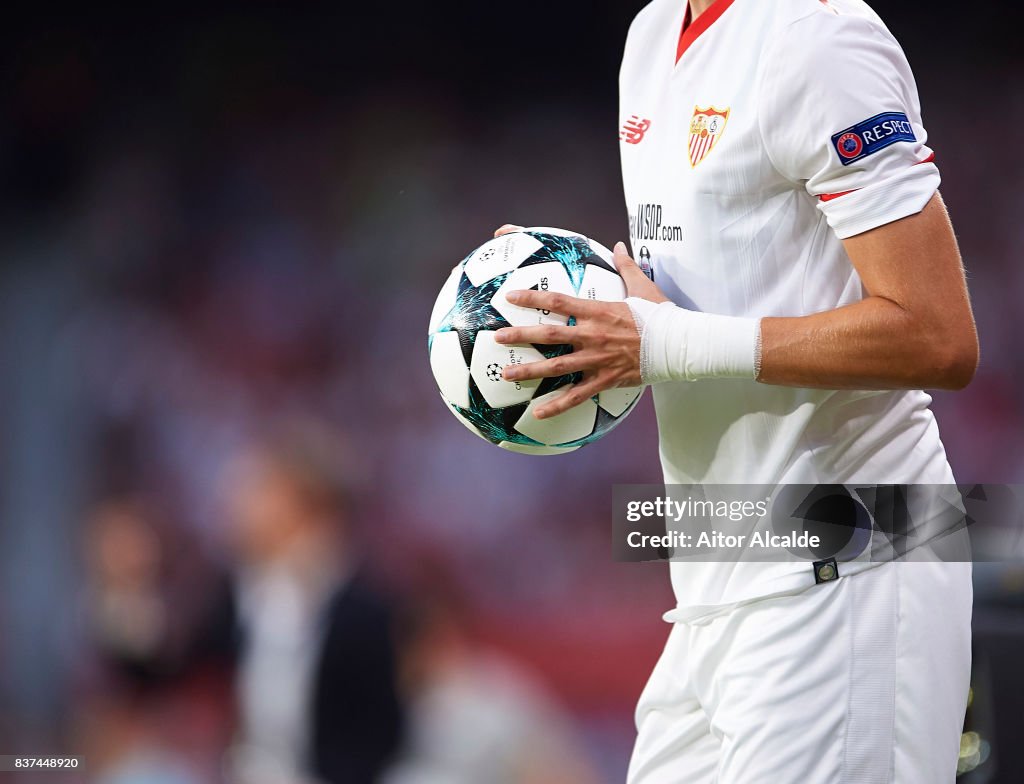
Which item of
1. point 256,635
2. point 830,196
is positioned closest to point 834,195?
point 830,196

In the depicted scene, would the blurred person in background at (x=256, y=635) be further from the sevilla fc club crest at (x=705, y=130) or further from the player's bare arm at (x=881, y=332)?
the sevilla fc club crest at (x=705, y=130)

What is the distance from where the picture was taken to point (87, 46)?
216 inches

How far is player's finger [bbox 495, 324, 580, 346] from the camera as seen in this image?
5.78 ft

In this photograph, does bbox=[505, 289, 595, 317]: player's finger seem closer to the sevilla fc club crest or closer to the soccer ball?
the soccer ball

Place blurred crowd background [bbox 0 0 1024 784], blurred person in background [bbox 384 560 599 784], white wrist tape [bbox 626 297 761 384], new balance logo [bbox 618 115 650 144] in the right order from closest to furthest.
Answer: white wrist tape [bbox 626 297 761 384], new balance logo [bbox 618 115 650 144], blurred person in background [bbox 384 560 599 784], blurred crowd background [bbox 0 0 1024 784]

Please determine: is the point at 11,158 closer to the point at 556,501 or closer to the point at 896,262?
the point at 556,501

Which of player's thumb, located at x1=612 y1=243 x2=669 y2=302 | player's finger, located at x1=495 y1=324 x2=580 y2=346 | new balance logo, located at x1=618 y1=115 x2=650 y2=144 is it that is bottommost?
player's finger, located at x1=495 y1=324 x2=580 y2=346

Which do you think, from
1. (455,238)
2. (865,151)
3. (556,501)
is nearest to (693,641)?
(865,151)

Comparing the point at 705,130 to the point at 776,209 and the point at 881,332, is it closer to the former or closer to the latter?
the point at 776,209

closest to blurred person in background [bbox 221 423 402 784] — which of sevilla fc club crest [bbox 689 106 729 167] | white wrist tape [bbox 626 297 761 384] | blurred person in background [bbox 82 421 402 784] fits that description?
blurred person in background [bbox 82 421 402 784]

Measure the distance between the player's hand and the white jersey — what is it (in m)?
0.19

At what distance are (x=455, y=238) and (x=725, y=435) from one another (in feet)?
12.2

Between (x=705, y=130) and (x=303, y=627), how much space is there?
2.88 m

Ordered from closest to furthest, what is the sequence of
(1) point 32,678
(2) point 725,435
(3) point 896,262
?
(3) point 896,262 → (2) point 725,435 → (1) point 32,678
